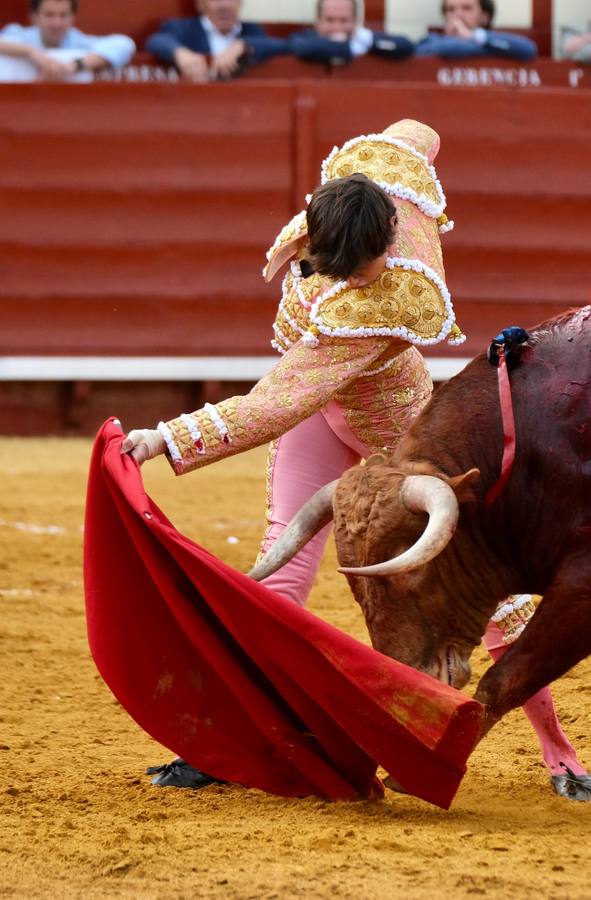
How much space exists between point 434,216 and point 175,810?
1.19m

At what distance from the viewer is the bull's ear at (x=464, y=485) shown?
255 cm

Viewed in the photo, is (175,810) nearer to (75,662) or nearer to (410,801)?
(410,801)

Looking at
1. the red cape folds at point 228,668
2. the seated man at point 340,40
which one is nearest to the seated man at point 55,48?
the seated man at point 340,40

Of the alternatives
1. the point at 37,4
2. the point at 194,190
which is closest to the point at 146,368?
the point at 194,190

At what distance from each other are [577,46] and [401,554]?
676 centimetres

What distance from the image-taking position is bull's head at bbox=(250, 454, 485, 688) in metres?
2.58

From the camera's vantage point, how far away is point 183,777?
2881mm

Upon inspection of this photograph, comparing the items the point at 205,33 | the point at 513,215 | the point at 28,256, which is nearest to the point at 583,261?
the point at 513,215

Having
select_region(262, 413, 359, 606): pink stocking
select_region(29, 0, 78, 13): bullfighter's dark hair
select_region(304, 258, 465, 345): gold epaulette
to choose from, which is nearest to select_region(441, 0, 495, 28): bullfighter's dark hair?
select_region(29, 0, 78, 13): bullfighter's dark hair

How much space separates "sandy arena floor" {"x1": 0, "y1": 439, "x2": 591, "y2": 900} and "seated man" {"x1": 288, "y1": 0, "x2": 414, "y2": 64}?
4.67 meters

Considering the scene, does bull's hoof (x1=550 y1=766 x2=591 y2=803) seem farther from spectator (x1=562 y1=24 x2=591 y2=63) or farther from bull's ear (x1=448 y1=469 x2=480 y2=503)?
spectator (x1=562 y1=24 x2=591 y2=63)

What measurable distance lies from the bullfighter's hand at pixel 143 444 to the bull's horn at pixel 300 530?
0.88ft

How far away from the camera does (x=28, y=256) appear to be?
8055 millimetres

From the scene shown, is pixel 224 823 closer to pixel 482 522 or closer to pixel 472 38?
pixel 482 522
